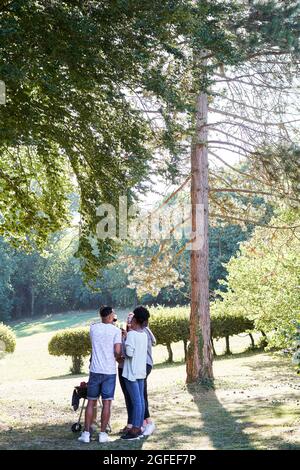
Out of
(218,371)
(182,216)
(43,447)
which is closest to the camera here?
(43,447)

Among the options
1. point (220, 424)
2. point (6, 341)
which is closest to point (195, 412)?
point (220, 424)

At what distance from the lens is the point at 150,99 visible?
12.3m

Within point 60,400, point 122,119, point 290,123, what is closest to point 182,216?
point 290,123

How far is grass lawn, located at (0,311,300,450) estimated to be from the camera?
8.84 m

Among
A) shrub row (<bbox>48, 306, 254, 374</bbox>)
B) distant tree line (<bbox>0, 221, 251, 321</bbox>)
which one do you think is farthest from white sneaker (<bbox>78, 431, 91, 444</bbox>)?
distant tree line (<bbox>0, 221, 251, 321</bbox>)

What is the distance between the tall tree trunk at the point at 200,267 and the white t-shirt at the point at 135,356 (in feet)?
25.9

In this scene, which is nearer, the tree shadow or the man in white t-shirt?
the man in white t-shirt

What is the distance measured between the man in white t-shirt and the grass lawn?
0.62 metres

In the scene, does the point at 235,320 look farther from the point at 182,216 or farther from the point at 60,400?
the point at 60,400

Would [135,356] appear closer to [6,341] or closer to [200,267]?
[200,267]

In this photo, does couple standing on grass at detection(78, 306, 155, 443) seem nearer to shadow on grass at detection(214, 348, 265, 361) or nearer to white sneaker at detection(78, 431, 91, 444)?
white sneaker at detection(78, 431, 91, 444)

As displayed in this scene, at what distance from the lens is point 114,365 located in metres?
8.58

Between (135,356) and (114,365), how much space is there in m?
0.31

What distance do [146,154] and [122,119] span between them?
802 mm
